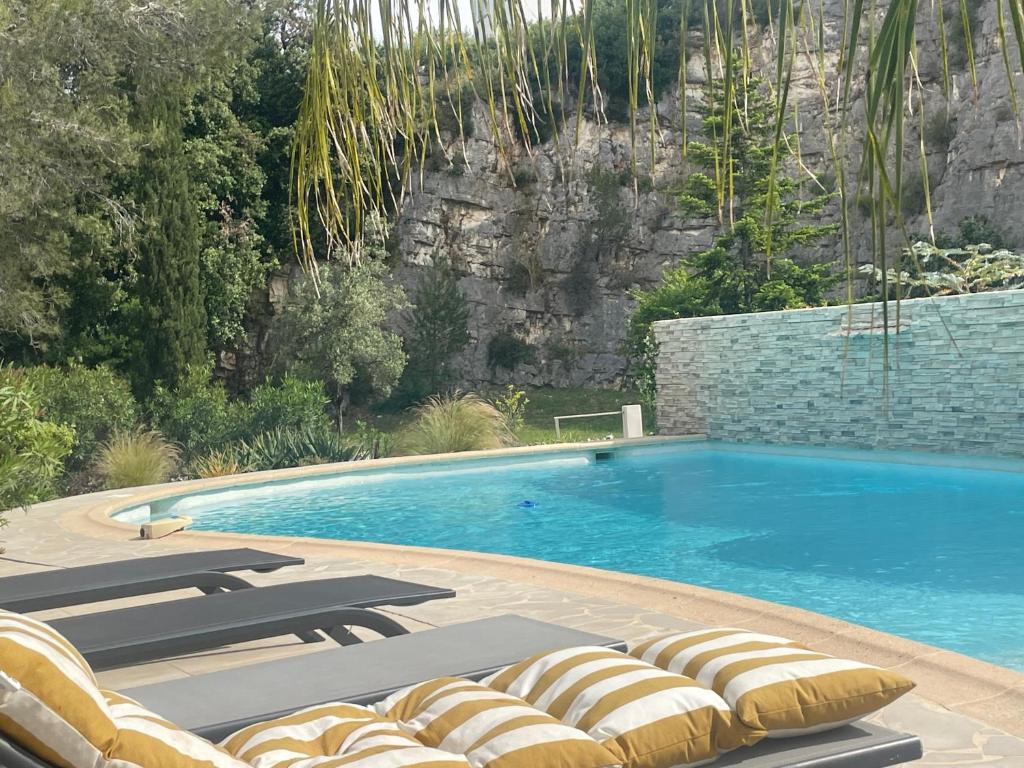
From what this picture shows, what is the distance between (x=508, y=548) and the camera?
9.35 meters

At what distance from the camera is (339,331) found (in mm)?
19234

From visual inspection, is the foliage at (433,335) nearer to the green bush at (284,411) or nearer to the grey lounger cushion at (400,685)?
the green bush at (284,411)

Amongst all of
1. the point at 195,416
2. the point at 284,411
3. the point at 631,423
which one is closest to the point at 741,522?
the point at 631,423

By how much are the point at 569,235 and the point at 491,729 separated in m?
23.2

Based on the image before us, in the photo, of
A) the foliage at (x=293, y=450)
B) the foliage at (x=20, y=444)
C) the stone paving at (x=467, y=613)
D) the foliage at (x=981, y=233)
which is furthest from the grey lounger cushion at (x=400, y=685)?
the foliage at (x=981, y=233)

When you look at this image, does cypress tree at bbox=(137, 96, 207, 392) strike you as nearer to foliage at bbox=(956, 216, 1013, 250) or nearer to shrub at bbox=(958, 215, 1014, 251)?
foliage at bbox=(956, 216, 1013, 250)

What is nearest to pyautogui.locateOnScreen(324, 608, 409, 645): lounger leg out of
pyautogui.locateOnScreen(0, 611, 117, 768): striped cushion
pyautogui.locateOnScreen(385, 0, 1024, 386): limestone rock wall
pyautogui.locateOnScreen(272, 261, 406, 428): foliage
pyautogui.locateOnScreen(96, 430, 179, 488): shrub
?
pyautogui.locateOnScreen(0, 611, 117, 768): striped cushion

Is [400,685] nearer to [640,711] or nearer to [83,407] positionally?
[640,711]

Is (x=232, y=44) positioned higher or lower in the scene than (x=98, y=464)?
higher

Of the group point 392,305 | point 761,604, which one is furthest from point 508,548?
point 392,305

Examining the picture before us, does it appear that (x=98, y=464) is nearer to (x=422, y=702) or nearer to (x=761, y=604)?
(x=761, y=604)

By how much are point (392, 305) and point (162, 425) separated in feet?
18.0

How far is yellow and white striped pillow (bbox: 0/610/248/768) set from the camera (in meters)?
1.92

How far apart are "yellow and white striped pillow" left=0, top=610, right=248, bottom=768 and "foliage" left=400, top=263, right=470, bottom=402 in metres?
19.7
